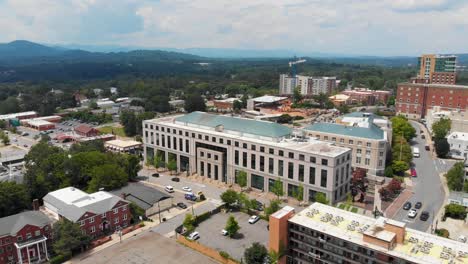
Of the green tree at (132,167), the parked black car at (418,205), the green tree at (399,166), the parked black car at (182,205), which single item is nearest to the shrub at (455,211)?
the parked black car at (418,205)

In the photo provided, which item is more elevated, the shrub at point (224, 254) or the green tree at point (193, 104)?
the green tree at point (193, 104)

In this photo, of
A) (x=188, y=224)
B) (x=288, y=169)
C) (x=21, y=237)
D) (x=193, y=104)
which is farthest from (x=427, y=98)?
(x=21, y=237)

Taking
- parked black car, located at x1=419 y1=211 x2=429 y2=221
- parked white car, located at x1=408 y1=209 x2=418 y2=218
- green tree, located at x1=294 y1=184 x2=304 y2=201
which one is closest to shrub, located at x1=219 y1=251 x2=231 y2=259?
green tree, located at x1=294 y1=184 x2=304 y2=201

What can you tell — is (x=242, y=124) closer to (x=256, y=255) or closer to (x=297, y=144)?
(x=297, y=144)

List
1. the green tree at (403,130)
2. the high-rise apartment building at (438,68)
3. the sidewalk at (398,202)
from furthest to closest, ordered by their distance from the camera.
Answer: the high-rise apartment building at (438,68)
the green tree at (403,130)
the sidewalk at (398,202)

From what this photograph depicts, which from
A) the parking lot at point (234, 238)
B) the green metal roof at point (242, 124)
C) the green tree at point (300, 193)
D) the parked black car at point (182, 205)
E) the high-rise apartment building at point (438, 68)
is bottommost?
the parking lot at point (234, 238)

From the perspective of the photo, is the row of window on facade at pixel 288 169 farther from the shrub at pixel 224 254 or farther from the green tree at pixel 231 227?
the shrub at pixel 224 254
